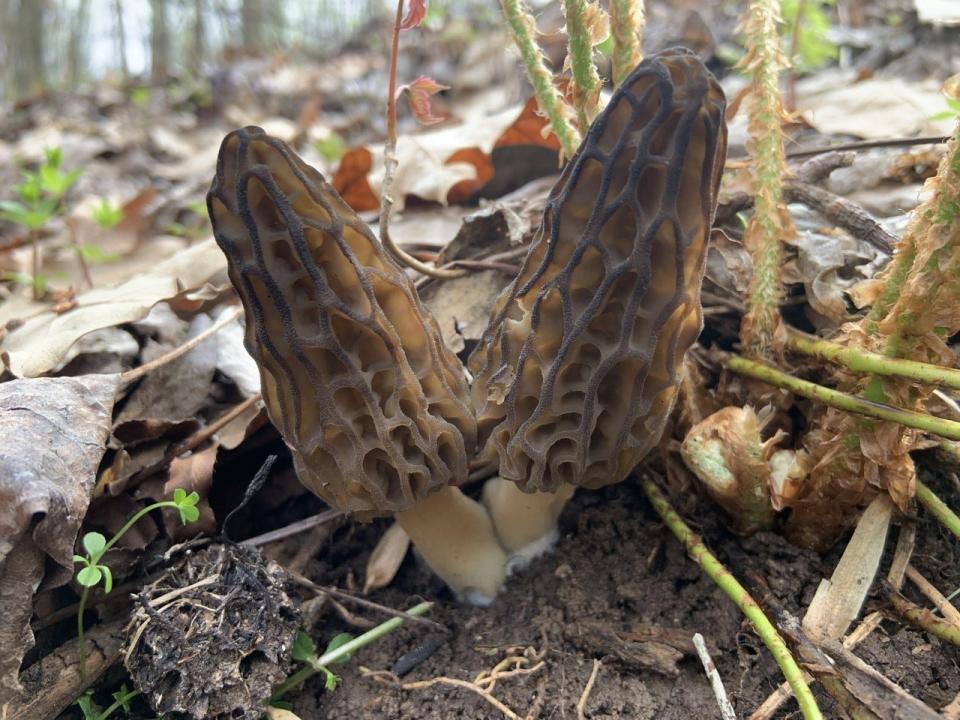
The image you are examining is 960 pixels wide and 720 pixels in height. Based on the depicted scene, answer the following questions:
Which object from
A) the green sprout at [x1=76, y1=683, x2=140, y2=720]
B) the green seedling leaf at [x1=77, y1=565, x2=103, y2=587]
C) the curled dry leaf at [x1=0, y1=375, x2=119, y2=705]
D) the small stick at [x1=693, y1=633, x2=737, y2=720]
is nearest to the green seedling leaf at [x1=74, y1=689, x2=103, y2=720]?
the green sprout at [x1=76, y1=683, x2=140, y2=720]

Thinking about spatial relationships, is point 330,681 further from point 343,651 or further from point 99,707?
point 99,707

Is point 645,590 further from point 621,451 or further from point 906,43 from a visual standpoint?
point 906,43

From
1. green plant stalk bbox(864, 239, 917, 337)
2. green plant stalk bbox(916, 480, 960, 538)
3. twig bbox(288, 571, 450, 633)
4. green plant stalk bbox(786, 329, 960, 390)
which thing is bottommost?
twig bbox(288, 571, 450, 633)

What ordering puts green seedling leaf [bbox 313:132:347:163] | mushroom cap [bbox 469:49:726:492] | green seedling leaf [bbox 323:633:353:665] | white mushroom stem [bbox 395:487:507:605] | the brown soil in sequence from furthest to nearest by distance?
1. green seedling leaf [bbox 313:132:347:163]
2. white mushroom stem [bbox 395:487:507:605]
3. green seedling leaf [bbox 323:633:353:665]
4. the brown soil
5. mushroom cap [bbox 469:49:726:492]

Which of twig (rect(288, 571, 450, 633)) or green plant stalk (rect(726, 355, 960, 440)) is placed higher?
green plant stalk (rect(726, 355, 960, 440))

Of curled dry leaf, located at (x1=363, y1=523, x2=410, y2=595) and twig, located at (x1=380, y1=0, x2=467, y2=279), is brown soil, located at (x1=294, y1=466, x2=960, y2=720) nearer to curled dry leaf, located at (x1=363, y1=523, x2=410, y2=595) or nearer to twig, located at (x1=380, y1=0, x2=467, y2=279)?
curled dry leaf, located at (x1=363, y1=523, x2=410, y2=595)

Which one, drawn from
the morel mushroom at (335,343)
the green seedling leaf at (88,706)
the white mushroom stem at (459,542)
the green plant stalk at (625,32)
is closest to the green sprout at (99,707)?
the green seedling leaf at (88,706)

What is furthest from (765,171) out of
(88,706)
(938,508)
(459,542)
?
(88,706)
